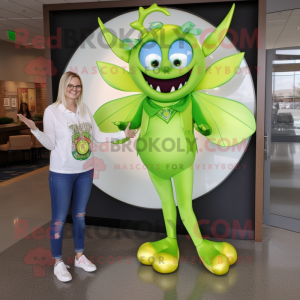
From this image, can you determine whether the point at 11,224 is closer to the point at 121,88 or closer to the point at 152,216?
the point at 152,216

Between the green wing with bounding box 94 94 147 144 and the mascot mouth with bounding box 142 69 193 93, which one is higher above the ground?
the mascot mouth with bounding box 142 69 193 93

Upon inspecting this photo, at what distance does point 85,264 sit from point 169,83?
1453mm

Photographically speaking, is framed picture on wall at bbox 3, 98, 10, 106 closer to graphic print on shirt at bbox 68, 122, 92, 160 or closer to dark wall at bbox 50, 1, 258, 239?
dark wall at bbox 50, 1, 258, 239

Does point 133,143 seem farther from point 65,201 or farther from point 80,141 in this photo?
point 65,201

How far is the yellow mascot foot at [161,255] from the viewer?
92.7 inches

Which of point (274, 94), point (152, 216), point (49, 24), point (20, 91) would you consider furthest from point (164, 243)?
point (20, 91)

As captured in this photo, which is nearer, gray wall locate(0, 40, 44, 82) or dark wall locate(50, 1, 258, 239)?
dark wall locate(50, 1, 258, 239)

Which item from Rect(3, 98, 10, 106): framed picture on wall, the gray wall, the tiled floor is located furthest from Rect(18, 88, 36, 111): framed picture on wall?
the tiled floor

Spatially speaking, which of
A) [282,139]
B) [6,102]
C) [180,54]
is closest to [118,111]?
[180,54]

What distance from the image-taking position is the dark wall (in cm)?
284

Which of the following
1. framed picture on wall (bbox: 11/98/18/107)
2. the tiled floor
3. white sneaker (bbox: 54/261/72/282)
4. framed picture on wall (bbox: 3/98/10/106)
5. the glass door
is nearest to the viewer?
the tiled floor

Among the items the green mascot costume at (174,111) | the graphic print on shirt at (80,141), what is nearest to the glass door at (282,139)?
the green mascot costume at (174,111)

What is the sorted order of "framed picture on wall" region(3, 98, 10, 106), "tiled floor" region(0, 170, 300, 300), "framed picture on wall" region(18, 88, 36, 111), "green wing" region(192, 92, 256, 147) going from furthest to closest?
1. "framed picture on wall" region(18, 88, 36, 111)
2. "framed picture on wall" region(3, 98, 10, 106)
3. "green wing" region(192, 92, 256, 147)
4. "tiled floor" region(0, 170, 300, 300)

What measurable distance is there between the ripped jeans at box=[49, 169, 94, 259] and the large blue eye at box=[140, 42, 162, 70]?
85 cm
